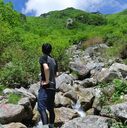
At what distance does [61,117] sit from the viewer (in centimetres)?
1969

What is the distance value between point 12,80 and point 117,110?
1216 centimetres

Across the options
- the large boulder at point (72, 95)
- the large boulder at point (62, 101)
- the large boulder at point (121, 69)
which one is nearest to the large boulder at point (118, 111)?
the large boulder at point (62, 101)

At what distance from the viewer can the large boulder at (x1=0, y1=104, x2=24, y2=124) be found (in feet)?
61.4

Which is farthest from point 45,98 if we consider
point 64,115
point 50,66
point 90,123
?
point 64,115

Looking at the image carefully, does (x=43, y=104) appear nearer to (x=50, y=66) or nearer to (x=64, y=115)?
(x=50, y=66)

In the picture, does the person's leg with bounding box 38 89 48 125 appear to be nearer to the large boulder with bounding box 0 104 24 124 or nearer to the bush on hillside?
the large boulder with bounding box 0 104 24 124

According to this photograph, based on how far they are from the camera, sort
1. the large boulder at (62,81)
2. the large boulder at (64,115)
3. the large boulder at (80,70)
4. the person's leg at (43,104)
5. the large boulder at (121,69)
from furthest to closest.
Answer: the large boulder at (80,70)
the large boulder at (121,69)
the large boulder at (62,81)
the large boulder at (64,115)
the person's leg at (43,104)

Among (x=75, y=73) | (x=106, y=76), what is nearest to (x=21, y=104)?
(x=106, y=76)

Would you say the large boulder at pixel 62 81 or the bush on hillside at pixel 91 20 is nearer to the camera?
the large boulder at pixel 62 81

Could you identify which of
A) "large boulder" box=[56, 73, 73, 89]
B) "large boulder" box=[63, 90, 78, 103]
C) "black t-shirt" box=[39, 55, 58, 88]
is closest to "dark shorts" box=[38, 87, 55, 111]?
"black t-shirt" box=[39, 55, 58, 88]

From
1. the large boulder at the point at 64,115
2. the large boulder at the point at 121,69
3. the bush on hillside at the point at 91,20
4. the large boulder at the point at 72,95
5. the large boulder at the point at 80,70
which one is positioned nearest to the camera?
the large boulder at the point at 64,115

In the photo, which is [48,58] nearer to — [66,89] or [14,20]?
[66,89]

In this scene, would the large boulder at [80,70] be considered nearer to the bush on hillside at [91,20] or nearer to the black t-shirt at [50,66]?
the black t-shirt at [50,66]

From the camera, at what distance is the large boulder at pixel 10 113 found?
18703mm
